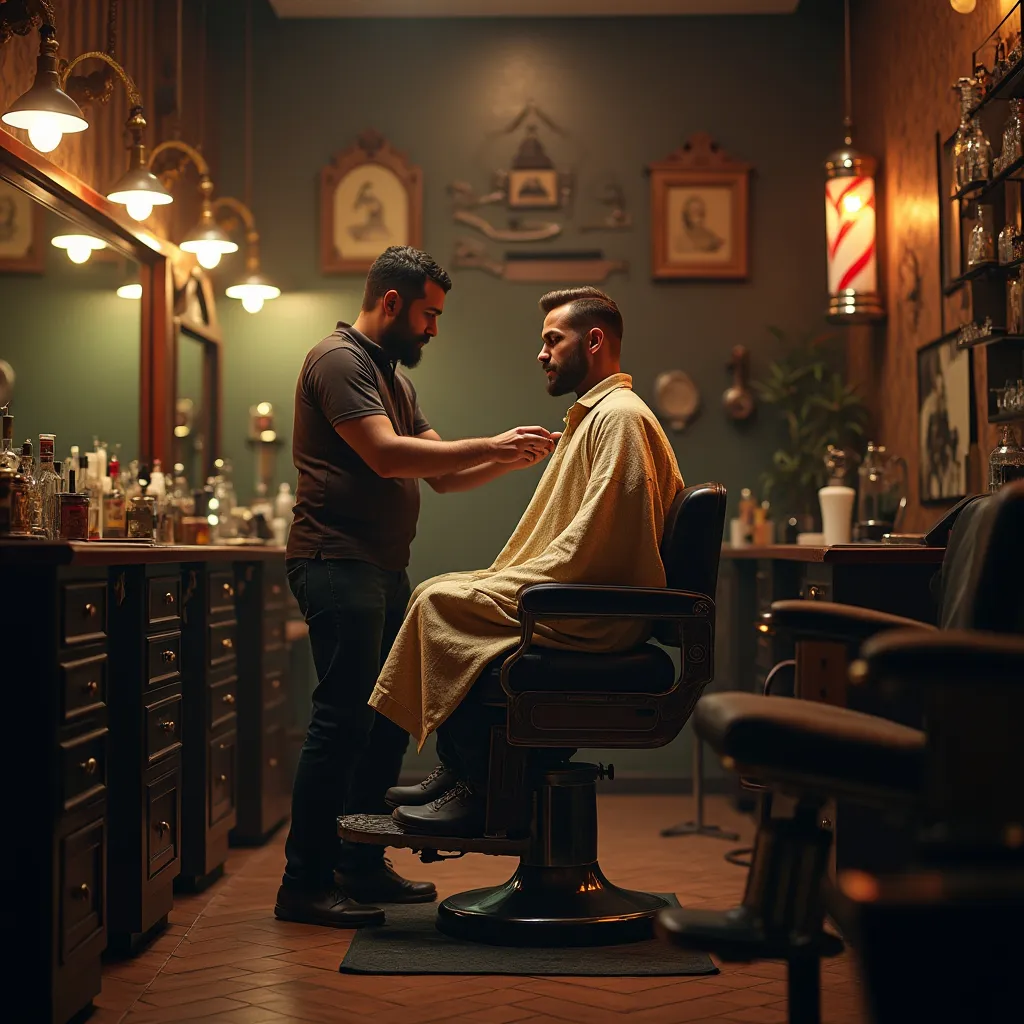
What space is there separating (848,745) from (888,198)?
3700 millimetres

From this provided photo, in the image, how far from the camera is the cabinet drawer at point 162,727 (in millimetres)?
2906

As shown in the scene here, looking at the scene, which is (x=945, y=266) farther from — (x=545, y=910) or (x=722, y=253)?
(x=545, y=910)

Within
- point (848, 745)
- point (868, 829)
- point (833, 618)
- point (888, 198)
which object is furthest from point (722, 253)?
point (848, 745)

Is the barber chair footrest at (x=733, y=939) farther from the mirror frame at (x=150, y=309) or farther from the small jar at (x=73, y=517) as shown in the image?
the mirror frame at (x=150, y=309)

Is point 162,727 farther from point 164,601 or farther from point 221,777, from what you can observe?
point 221,777

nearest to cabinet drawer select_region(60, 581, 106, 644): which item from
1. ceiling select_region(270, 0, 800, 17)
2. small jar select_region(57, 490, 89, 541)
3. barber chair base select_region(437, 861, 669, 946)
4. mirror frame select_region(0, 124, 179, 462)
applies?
small jar select_region(57, 490, 89, 541)

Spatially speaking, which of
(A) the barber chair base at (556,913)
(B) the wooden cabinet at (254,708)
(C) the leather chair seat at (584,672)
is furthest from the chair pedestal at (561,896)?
(B) the wooden cabinet at (254,708)

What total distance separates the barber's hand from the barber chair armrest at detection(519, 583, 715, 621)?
0.55 meters

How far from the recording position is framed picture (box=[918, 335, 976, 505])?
394 centimetres

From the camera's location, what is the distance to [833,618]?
2234 mm

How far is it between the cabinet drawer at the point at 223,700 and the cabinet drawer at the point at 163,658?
435 millimetres

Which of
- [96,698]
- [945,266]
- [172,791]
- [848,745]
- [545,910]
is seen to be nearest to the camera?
[848,745]

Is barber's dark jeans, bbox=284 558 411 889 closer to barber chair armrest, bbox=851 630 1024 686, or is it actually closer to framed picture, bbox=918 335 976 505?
barber chair armrest, bbox=851 630 1024 686

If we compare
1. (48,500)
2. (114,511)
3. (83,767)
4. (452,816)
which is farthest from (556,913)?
(114,511)
